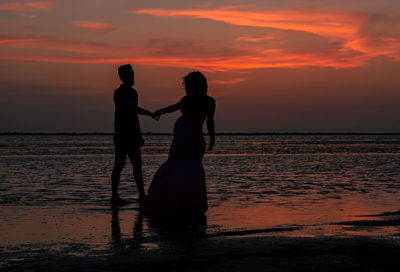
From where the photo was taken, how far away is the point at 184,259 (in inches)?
196

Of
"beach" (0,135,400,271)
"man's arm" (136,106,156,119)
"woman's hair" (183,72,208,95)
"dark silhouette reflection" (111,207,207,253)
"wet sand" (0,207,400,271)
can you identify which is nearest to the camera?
"wet sand" (0,207,400,271)

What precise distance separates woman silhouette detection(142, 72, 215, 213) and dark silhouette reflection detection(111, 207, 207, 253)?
7.1 inches

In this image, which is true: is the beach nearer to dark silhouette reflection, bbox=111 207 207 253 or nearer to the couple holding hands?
dark silhouette reflection, bbox=111 207 207 253

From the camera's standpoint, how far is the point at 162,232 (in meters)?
6.65

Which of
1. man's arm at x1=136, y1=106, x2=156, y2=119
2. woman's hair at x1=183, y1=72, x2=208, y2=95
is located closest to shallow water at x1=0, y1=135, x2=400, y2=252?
man's arm at x1=136, y1=106, x2=156, y2=119

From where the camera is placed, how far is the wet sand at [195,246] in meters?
4.75

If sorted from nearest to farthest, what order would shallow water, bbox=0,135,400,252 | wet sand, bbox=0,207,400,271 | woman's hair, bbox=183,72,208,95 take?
wet sand, bbox=0,207,400,271 → shallow water, bbox=0,135,400,252 → woman's hair, bbox=183,72,208,95

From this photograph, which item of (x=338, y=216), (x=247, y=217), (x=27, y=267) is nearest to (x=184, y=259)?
(x=27, y=267)

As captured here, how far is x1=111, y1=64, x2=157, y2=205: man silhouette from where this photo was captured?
9898mm

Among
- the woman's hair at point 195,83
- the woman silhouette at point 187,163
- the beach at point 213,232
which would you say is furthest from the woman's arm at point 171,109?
the beach at point 213,232

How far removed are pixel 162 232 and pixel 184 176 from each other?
5.56ft

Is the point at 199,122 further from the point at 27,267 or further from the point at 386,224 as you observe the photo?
the point at 27,267

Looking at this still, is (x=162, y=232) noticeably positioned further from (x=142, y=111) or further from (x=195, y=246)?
(x=142, y=111)

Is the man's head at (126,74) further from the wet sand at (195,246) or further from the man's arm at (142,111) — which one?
the wet sand at (195,246)
